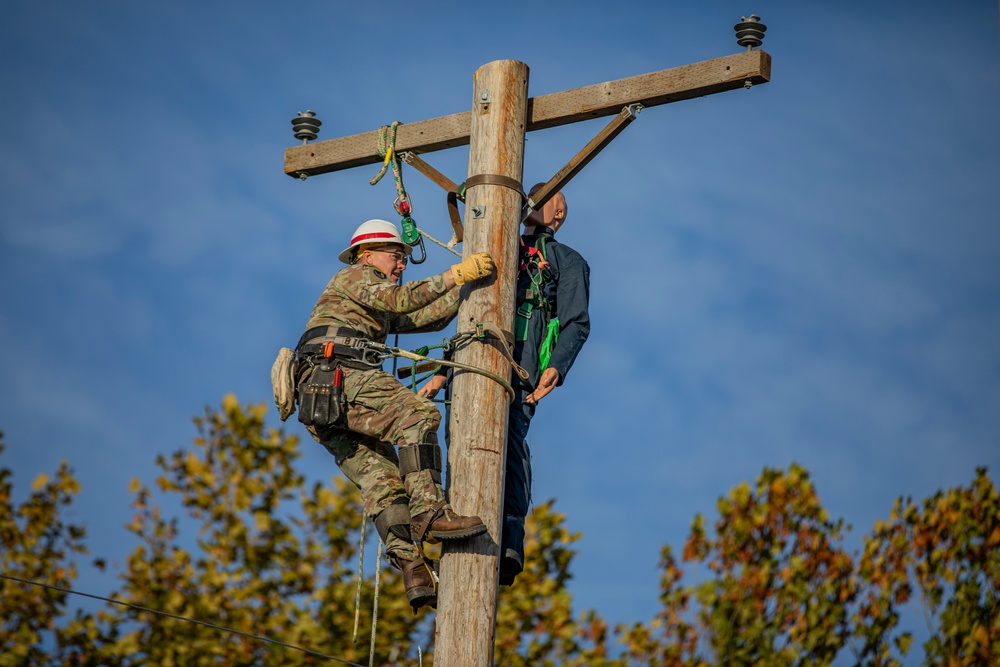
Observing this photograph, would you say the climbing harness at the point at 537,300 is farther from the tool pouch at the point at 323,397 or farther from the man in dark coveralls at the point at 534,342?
the tool pouch at the point at 323,397

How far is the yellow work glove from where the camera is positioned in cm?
664

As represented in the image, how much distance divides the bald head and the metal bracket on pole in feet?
2.22

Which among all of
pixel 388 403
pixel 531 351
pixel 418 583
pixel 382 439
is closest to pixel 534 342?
pixel 531 351

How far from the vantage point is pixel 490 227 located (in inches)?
270

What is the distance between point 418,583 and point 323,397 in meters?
1.05

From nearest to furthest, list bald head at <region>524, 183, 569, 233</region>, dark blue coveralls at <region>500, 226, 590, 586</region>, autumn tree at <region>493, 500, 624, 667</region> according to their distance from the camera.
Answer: dark blue coveralls at <region>500, 226, 590, 586</region>, bald head at <region>524, 183, 569, 233</region>, autumn tree at <region>493, 500, 624, 667</region>

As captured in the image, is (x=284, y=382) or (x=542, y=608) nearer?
(x=284, y=382)

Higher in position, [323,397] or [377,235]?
[377,235]

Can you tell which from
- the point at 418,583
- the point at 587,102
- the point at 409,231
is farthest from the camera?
the point at 409,231

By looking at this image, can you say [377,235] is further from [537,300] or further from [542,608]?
[542,608]

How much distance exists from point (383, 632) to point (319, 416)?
8.31m

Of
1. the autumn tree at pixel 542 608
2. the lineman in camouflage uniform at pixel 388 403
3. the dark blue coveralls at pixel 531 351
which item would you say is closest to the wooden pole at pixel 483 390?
the lineman in camouflage uniform at pixel 388 403

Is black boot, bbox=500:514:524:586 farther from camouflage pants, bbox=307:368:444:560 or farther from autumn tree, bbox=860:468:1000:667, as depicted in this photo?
autumn tree, bbox=860:468:1000:667

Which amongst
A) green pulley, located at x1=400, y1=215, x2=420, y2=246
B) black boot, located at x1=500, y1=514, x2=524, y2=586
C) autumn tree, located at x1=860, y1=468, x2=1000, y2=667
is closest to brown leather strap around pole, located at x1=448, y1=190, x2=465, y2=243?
green pulley, located at x1=400, y1=215, x2=420, y2=246
